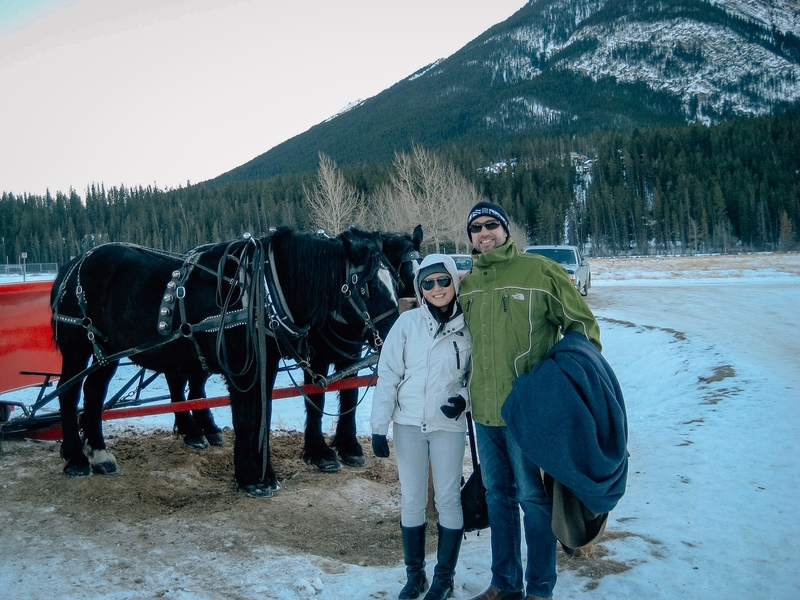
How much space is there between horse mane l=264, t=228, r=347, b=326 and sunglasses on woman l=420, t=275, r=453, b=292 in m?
1.79

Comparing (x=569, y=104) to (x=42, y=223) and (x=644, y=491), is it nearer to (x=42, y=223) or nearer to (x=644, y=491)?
(x=42, y=223)

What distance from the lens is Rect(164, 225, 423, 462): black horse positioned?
205 inches

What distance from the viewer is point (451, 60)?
199125mm

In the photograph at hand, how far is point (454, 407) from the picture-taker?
270cm

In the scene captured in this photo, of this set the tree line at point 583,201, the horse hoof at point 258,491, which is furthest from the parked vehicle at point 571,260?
the tree line at point 583,201

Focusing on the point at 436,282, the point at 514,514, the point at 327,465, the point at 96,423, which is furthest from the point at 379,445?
the point at 96,423

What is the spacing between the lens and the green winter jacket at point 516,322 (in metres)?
2.64

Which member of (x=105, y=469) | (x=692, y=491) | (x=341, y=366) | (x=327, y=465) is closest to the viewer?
(x=692, y=491)

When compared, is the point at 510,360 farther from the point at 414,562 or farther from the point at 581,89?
the point at 581,89

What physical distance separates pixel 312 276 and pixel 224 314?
0.75 metres

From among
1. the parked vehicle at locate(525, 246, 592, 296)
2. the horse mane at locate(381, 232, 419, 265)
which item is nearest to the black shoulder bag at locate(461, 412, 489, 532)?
the horse mane at locate(381, 232, 419, 265)

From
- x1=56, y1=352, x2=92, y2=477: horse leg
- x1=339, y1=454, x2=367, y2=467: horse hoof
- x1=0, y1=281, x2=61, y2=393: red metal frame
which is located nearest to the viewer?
x1=56, y1=352, x2=92, y2=477: horse leg

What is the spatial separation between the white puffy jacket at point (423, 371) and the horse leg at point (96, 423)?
3283mm

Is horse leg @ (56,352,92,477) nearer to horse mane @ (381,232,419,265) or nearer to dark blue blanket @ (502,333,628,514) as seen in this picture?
horse mane @ (381,232,419,265)
